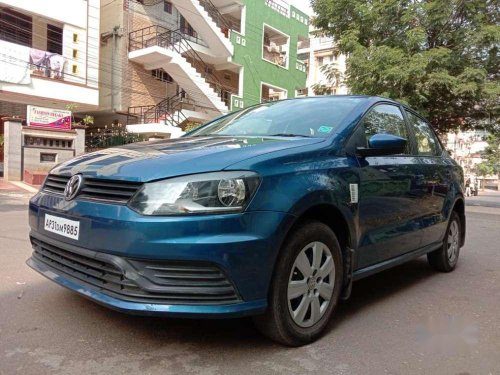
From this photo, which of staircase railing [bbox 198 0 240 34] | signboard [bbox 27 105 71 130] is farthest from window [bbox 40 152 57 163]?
staircase railing [bbox 198 0 240 34]

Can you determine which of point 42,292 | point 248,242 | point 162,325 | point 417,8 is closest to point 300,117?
point 248,242

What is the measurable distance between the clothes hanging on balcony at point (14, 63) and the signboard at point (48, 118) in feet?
6.09

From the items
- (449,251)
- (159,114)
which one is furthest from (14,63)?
(449,251)

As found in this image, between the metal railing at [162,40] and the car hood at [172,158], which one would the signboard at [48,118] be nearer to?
the metal railing at [162,40]

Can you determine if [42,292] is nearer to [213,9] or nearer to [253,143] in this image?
[253,143]

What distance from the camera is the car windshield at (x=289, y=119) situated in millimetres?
3566

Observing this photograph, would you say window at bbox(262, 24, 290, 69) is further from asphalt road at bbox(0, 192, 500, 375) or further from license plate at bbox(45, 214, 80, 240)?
license plate at bbox(45, 214, 80, 240)

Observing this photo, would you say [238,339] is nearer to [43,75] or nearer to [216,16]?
[43,75]

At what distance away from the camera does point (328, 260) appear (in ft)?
10.2

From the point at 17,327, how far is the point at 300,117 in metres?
2.49

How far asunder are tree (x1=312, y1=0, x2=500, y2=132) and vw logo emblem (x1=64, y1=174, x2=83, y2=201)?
13.5 meters

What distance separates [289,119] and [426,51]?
13.2 m

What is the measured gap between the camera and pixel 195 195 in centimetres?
→ 254

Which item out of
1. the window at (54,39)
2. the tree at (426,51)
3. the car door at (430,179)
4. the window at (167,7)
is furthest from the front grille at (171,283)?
the window at (167,7)
